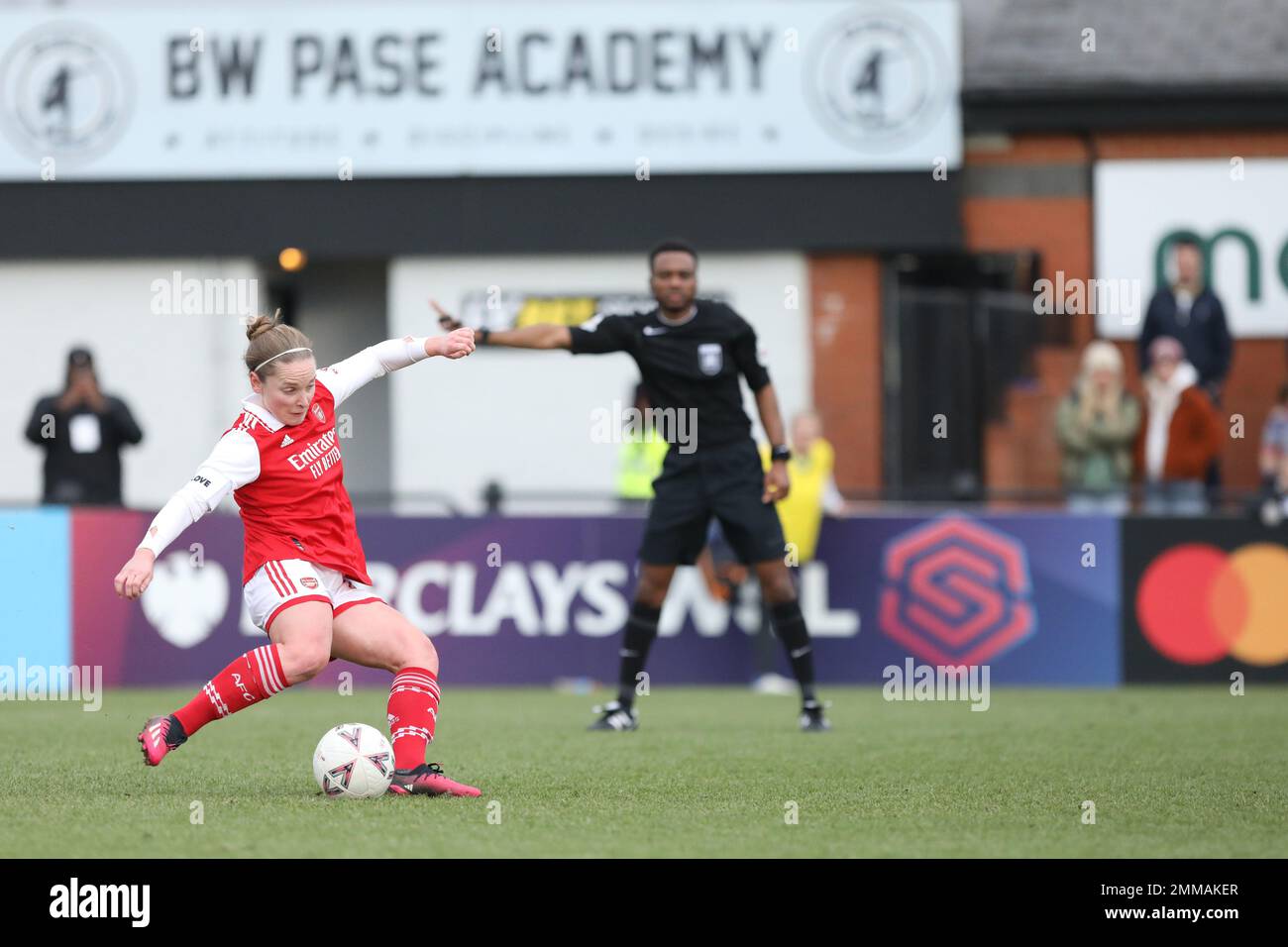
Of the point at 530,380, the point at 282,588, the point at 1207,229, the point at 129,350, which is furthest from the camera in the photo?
the point at 129,350

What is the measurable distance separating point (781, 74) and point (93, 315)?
688 cm

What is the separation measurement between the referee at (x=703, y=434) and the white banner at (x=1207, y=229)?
32.5ft

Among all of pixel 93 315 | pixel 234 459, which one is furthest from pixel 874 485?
pixel 234 459

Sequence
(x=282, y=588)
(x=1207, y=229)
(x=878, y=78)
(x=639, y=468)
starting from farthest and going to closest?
1. (x=1207, y=229)
2. (x=878, y=78)
3. (x=639, y=468)
4. (x=282, y=588)

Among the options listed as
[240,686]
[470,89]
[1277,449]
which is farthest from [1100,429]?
[240,686]

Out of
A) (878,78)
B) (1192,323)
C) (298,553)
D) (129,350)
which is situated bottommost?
(298,553)

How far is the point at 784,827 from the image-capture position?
6711mm

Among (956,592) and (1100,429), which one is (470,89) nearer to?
(1100,429)

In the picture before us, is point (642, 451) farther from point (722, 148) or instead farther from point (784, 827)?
point (784, 827)

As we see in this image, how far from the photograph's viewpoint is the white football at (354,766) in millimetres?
7414

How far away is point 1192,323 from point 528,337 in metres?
8.27

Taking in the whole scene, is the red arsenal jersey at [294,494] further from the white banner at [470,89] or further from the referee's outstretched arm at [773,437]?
the white banner at [470,89]

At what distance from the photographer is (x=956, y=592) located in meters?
14.2

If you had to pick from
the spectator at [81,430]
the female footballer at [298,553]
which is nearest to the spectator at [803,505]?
the spectator at [81,430]
